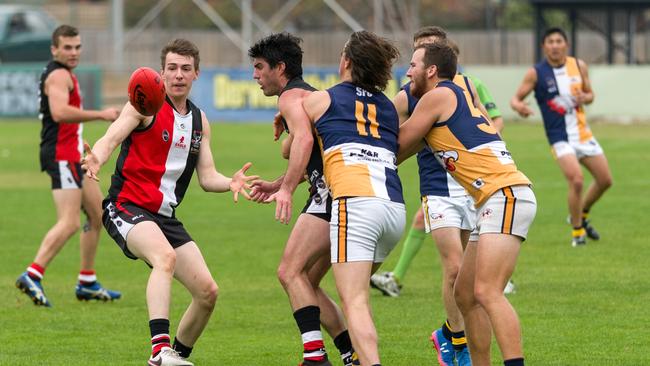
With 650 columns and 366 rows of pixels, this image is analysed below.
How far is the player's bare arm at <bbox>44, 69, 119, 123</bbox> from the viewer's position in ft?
39.9

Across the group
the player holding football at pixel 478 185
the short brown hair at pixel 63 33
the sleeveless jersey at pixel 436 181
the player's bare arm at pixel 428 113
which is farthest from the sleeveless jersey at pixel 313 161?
the short brown hair at pixel 63 33

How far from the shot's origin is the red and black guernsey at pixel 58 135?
12492mm

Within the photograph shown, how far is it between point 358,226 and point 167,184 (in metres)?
1.80

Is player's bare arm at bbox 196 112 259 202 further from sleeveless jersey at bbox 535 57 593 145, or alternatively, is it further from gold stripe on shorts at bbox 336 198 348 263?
sleeveless jersey at bbox 535 57 593 145

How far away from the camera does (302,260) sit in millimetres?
8430

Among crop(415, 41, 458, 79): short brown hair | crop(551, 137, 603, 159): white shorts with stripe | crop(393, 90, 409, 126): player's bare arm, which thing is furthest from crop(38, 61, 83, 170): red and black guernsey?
crop(551, 137, 603, 159): white shorts with stripe

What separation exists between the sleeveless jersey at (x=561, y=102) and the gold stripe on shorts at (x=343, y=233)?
8483mm

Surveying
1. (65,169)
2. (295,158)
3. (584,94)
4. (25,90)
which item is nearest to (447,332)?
(295,158)

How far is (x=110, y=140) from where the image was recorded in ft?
28.1

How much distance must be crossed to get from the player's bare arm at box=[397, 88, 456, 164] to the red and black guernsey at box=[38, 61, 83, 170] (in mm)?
5207

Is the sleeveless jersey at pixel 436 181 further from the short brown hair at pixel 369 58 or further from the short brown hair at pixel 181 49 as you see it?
the short brown hair at pixel 181 49

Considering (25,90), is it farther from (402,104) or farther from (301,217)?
(301,217)

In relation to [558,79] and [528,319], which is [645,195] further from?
[528,319]

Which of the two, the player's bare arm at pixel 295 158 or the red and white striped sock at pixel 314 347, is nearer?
the player's bare arm at pixel 295 158
